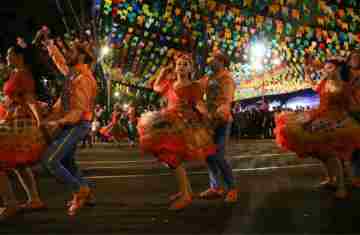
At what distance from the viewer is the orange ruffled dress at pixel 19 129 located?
6207 millimetres

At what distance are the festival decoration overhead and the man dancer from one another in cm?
228

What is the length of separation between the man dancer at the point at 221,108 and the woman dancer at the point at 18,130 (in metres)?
2.25

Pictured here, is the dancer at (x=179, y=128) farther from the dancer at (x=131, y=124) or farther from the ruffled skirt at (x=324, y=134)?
the dancer at (x=131, y=124)

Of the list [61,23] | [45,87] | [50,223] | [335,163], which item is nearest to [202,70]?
[61,23]

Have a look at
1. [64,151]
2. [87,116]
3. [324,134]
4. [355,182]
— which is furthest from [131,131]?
[64,151]

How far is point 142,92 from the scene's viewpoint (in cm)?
7275

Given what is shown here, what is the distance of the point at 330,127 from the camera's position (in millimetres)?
7473

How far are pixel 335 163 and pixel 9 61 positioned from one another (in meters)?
4.65

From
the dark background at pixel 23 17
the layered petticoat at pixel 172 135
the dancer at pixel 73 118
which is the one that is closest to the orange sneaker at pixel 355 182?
the layered petticoat at pixel 172 135

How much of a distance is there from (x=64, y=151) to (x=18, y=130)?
0.61m

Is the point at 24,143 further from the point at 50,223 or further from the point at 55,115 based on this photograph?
the point at 50,223

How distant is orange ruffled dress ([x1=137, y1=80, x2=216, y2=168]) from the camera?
6387 millimetres

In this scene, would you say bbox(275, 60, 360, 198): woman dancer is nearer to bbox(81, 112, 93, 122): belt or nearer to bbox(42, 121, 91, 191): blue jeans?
bbox(81, 112, 93, 122): belt

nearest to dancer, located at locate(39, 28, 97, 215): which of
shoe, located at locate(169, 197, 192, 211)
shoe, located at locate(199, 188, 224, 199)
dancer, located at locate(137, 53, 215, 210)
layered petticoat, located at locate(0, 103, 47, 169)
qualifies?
layered petticoat, located at locate(0, 103, 47, 169)
